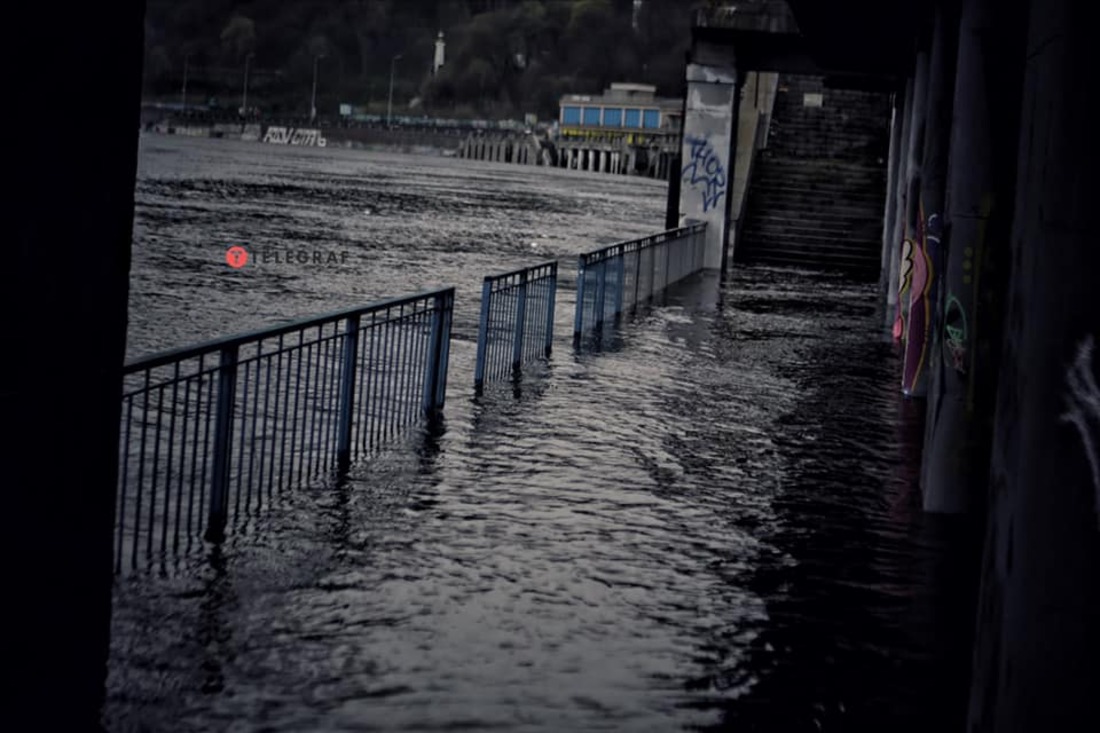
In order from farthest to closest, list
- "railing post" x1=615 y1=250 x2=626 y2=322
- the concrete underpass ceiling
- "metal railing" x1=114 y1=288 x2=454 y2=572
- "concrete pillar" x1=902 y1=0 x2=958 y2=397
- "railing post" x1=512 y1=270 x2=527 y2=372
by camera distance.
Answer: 1. "railing post" x1=615 y1=250 x2=626 y2=322
2. the concrete underpass ceiling
3. "railing post" x1=512 y1=270 x2=527 y2=372
4. "concrete pillar" x1=902 y1=0 x2=958 y2=397
5. "metal railing" x1=114 y1=288 x2=454 y2=572

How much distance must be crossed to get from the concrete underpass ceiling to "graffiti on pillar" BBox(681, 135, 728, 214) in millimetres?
1957

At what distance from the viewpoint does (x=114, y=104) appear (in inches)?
196

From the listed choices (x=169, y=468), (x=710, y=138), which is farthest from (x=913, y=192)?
(x=710, y=138)

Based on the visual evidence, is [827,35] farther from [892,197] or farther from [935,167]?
[935,167]

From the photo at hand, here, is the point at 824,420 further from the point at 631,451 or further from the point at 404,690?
the point at 404,690

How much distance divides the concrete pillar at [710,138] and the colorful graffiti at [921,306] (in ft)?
56.8

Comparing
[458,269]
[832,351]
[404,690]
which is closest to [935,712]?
[404,690]

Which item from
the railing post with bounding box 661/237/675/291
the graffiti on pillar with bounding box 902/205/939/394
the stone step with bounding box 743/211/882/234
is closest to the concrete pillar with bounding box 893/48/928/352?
the graffiti on pillar with bounding box 902/205/939/394

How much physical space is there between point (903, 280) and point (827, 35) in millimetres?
5697

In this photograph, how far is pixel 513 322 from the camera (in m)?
15.6

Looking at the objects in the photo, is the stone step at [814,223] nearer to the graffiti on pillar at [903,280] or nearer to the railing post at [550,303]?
the graffiti on pillar at [903,280]

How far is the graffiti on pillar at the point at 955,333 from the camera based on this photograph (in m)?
10.2

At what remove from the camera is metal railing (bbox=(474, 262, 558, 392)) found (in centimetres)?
1407

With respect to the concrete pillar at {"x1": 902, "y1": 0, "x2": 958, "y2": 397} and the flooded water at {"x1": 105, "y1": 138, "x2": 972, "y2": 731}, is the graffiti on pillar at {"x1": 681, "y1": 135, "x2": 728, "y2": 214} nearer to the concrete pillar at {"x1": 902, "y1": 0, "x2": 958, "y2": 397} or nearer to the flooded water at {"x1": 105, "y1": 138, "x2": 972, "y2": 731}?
the flooded water at {"x1": 105, "y1": 138, "x2": 972, "y2": 731}
